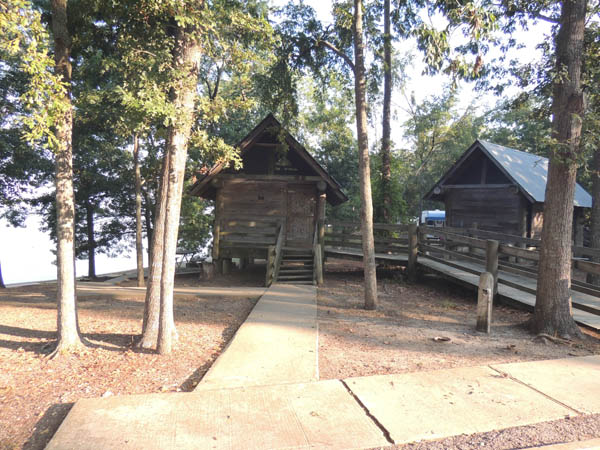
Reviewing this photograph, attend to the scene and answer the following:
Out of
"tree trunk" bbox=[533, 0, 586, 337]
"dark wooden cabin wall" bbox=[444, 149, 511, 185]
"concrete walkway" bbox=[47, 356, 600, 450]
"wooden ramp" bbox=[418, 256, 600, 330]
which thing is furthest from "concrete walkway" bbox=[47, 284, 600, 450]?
"dark wooden cabin wall" bbox=[444, 149, 511, 185]

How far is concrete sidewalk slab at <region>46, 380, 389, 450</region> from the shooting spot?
3.14 metres

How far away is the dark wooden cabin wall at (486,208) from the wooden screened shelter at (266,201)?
715 cm

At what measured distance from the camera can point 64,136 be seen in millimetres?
5539

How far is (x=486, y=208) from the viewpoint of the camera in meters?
17.5

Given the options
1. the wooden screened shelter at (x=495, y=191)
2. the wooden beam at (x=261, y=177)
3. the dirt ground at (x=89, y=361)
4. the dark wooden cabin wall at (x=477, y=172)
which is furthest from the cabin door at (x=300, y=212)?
the dark wooden cabin wall at (x=477, y=172)

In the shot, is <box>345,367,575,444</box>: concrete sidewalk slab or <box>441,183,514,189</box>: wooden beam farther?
<box>441,183,514,189</box>: wooden beam

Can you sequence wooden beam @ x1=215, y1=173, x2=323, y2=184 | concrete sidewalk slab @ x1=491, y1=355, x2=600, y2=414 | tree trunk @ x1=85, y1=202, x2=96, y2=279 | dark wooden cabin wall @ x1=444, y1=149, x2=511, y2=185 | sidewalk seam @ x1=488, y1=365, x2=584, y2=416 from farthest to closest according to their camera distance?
tree trunk @ x1=85, y1=202, x2=96, y2=279
dark wooden cabin wall @ x1=444, y1=149, x2=511, y2=185
wooden beam @ x1=215, y1=173, x2=323, y2=184
concrete sidewalk slab @ x1=491, y1=355, x2=600, y2=414
sidewalk seam @ x1=488, y1=365, x2=584, y2=416

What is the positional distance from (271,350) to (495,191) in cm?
1574

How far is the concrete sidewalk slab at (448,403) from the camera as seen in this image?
3410 mm

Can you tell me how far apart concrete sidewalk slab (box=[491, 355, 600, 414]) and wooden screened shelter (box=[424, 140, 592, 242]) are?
1166cm

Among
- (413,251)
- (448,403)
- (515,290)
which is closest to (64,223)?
(448,403)

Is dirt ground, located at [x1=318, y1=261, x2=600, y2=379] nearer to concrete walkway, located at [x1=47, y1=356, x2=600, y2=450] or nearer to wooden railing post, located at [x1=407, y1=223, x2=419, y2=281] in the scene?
concrete walkway, located at [x1=47, y1=356, x2=600, y2=450]

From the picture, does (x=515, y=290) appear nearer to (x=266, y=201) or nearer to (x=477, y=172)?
(x=266, y=201)

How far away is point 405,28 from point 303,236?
27.9ft
